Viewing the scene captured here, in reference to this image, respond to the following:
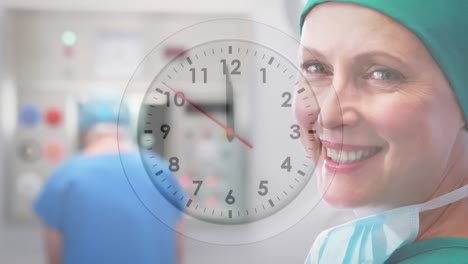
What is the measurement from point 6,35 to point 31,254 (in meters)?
0.49

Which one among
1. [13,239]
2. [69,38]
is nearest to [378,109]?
[69,38]

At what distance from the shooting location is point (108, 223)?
40.4 inches

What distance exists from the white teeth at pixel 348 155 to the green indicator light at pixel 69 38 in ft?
2.28

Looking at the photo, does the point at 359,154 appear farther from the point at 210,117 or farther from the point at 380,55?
the point at 210,117

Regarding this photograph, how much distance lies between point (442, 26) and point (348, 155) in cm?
20

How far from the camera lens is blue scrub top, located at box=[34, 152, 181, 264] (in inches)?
39.9

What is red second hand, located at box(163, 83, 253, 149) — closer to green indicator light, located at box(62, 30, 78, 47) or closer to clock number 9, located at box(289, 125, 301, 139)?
clock number 9, located at box(289, 125, 301, 139)

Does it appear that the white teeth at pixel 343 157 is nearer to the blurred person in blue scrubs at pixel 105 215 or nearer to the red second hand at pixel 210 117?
the red second hand at pixel 210 117

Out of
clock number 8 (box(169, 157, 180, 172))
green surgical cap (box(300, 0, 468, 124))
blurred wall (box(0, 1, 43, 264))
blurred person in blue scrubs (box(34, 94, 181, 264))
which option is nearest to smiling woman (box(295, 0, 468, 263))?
green surgical cap (box(300, 0, 468, 124))

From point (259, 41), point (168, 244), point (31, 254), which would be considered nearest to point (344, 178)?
point (259, 41)

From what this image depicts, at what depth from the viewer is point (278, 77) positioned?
79 cm

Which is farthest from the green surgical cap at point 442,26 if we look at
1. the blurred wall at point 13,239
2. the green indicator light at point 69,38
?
the blurred wall at point 13,239

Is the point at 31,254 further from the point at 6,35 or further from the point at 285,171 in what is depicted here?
the point at 285,171

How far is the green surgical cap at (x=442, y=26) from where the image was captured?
2.01 feet
